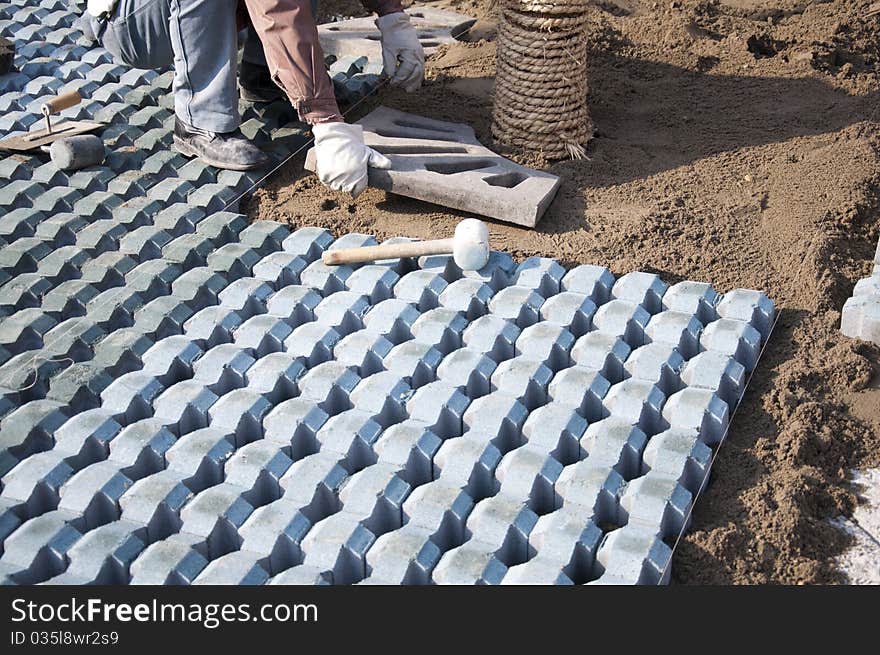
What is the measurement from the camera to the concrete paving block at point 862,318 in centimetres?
307

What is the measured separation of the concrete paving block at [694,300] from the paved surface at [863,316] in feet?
1.23

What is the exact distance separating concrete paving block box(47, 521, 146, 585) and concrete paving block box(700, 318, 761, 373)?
1.67 metres

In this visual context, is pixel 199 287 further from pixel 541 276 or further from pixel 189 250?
pixel 541 276

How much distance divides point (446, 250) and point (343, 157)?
1.88 ft

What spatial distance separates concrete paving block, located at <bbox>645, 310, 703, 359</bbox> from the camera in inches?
120

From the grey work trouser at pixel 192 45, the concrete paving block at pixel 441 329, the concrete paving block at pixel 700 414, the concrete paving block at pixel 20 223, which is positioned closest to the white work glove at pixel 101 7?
the grey work trouser at pixel 192 45

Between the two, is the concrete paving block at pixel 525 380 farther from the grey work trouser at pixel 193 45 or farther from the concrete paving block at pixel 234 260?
the grey work trouser at pixel 193 45

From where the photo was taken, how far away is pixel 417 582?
2365 millimetres

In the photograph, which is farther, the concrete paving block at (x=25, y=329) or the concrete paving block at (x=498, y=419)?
the concrete paving block at (x=25, y=329)

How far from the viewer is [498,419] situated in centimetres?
276

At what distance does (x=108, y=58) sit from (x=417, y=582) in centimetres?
335

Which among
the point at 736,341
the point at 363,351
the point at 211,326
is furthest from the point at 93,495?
the point at 736,341

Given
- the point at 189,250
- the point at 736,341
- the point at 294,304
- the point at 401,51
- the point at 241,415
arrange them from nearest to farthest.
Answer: the point at 241,415
the point at 736,341
the point at 294,304
the point at 189,250
the point at 401,51

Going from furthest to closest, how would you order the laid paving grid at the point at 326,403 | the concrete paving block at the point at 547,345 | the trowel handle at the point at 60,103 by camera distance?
1. the trowel handle at the point at 60,103
2. the concrete paving block at the point at 547,345
3. the laid paving grid at the point at 326,403
